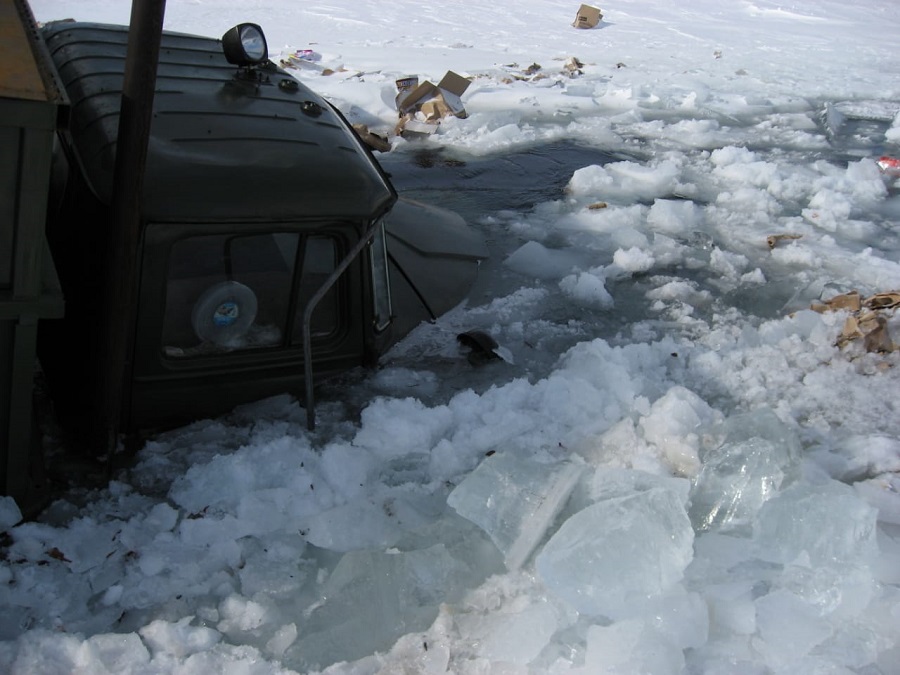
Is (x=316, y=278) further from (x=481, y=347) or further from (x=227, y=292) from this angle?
(x=481, y=347)

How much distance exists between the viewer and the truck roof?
2.85 metres

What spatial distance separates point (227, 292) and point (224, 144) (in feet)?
1.86

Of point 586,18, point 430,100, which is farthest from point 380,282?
point 586,18

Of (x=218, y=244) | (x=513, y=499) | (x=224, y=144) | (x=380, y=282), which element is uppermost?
(x=224, y=144)

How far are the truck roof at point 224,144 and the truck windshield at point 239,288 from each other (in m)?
0.12

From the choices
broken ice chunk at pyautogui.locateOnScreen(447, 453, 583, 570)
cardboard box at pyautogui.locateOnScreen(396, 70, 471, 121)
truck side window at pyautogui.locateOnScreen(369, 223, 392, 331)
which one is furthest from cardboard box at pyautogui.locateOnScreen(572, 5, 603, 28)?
broken ice chunk at pyautogui.locateOnScreen(447, 453, 583, 570)

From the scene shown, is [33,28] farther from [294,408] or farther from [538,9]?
[538,9]

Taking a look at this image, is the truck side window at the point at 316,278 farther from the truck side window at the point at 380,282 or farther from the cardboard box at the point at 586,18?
the cardboard box at the point at 586,18

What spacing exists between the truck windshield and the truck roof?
4.8 inches

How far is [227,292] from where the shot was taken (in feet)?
9.87

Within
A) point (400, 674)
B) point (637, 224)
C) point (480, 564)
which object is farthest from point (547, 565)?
point (637, 224)

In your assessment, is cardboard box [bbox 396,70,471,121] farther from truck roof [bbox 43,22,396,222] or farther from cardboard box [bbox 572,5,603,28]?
cardboard box [bbox 572,5,603,28]

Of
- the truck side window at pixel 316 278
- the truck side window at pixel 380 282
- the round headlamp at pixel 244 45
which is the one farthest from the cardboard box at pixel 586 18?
the truck side window at pixel 316 278

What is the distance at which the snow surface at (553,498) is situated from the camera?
255 cm
